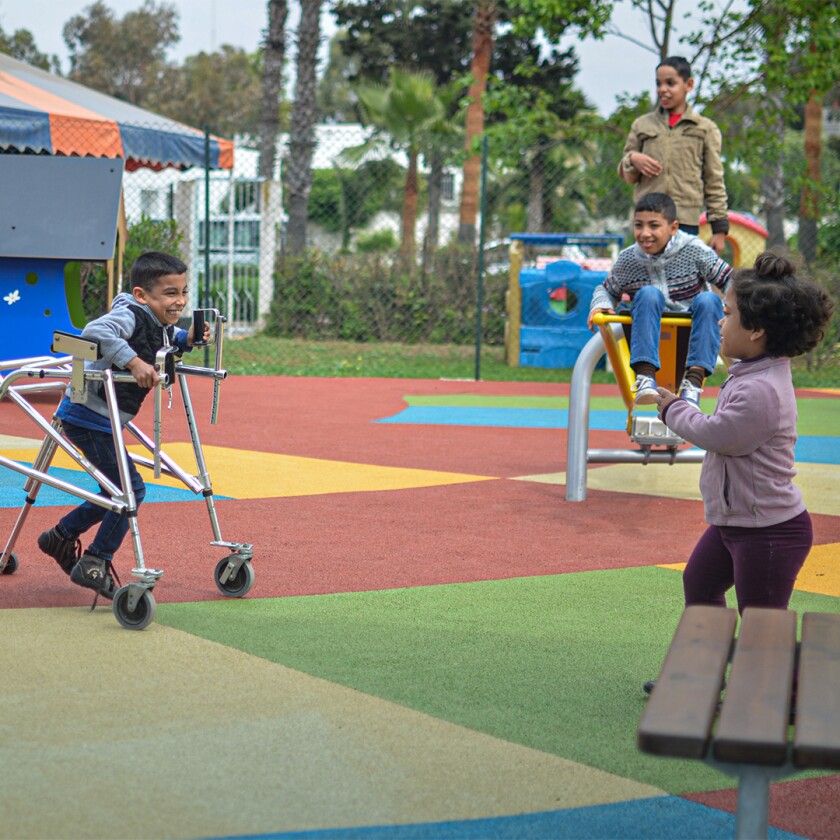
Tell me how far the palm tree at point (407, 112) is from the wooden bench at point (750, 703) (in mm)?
33073

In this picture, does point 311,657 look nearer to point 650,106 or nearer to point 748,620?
point 748,620

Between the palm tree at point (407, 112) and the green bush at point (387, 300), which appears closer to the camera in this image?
the green bush at point (387, 300)

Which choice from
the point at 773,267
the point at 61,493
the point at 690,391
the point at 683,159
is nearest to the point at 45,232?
the point at 61,493

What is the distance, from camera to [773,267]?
308 cm

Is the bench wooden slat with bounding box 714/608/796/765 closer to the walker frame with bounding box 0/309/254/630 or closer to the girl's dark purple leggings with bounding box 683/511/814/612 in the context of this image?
the girl's dark purple leggings with bounding box 683/511/814/612

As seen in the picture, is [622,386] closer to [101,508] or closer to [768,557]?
[101,508]

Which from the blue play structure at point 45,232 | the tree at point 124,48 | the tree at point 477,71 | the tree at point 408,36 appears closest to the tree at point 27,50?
→ the tree at point 124,48

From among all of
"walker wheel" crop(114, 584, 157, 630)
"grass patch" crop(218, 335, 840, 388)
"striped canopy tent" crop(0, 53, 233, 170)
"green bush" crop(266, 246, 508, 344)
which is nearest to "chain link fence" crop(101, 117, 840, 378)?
"green bush" crop(266, 246, 508, 344)

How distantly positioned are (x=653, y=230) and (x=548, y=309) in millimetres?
8497

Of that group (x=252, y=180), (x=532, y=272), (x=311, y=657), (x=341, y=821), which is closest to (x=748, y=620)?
(x=341, y=821)

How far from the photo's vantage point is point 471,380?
520 inches

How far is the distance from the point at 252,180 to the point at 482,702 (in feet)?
50.9

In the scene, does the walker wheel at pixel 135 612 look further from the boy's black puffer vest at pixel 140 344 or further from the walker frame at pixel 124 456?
the boy's black puffer vest at pixel 140 344

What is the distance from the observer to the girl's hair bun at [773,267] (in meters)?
3.08
